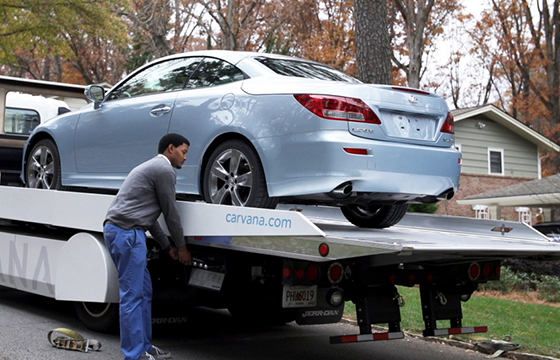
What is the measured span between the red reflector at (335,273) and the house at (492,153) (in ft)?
64.9

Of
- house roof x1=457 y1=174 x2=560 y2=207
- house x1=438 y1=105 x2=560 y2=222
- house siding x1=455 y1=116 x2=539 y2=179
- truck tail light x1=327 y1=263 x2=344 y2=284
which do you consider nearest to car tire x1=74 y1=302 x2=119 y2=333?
truck tail light x1=327 y1=263 x2=344 y2=284

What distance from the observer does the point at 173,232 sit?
5.30m

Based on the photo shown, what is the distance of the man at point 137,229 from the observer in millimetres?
5184

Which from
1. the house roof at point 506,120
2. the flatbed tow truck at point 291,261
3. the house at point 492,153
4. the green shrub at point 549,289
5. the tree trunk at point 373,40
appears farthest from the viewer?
the house at point 492,153

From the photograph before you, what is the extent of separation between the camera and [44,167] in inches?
308

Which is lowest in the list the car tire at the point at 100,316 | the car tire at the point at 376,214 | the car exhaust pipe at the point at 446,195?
the car tire at the point at 100,316

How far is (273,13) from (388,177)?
18.5 m

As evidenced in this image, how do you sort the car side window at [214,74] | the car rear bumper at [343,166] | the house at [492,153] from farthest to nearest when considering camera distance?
the house at [492,153] < the car side window at [214,74] < the car rear bumper at [343,166]

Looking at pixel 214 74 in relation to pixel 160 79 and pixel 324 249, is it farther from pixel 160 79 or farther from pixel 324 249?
pixel 324 249

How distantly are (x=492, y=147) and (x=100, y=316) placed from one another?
22062 millimetres

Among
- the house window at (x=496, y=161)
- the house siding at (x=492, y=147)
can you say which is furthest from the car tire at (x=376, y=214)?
the house window at (x=496, y=161)

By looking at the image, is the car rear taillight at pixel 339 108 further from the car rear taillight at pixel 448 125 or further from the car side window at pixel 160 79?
the car side window at pixel 160 79

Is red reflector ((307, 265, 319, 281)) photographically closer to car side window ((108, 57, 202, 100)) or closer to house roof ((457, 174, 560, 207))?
car side window ((108, 57, 202, 100))

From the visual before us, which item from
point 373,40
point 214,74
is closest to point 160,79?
point 214,74
